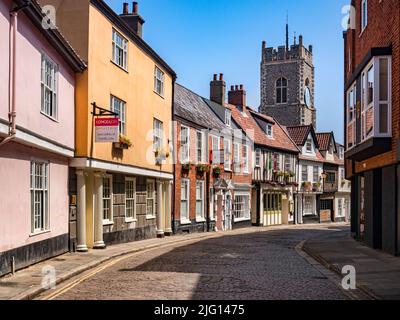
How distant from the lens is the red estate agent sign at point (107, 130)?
57.9 feet

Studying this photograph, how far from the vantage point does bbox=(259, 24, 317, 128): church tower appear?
259ft

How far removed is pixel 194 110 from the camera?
1298 inches

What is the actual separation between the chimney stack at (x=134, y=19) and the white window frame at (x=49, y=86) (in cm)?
912

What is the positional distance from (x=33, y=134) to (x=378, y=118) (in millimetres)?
10266

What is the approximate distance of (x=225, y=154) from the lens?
35.7m

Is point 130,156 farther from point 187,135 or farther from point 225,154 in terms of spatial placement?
point 225,154

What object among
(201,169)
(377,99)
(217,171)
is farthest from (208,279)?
(217,171)

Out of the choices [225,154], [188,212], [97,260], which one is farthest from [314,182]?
[97,260]

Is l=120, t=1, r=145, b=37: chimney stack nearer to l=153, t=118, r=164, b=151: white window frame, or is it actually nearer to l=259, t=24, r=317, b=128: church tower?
l=153, t=118, r=164, b=151: white window frame

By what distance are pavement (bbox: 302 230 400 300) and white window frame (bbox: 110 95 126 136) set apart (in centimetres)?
803

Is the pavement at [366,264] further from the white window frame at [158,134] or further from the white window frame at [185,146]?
the white window frame at [185,146]

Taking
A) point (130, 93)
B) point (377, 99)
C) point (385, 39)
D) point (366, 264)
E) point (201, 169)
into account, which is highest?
point (385, 39)

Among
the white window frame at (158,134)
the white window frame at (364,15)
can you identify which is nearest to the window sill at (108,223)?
the white window frame at (158,134)

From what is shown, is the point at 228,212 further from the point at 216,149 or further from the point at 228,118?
the point at 228,118
